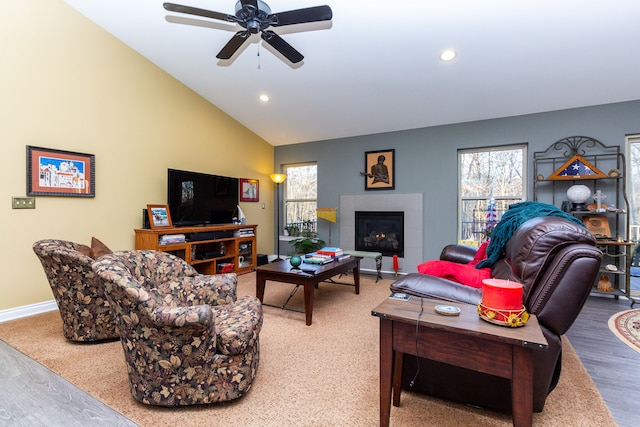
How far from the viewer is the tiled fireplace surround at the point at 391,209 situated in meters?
4.90

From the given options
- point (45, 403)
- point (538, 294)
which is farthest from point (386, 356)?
point (45, 403)

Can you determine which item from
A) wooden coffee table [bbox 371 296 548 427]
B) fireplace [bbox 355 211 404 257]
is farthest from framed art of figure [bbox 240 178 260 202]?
wooden coffee table [bbox 371 296 548 427]

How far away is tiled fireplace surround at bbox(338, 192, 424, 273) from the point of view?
490 cm

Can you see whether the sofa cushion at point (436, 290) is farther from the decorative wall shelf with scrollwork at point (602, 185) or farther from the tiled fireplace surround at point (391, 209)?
the tiled fireplace surround at point (391, 209)

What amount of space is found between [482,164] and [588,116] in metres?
1.31

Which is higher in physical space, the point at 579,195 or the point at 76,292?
the point at 579,195

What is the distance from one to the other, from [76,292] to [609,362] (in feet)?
12.8

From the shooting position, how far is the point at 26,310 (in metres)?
3.05

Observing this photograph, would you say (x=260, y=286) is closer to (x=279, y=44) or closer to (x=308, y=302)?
(x=308, y=302)

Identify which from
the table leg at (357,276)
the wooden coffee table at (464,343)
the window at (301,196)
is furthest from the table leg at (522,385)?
the window at (301,196)

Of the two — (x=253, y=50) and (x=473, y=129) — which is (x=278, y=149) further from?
(x=473, y=129)

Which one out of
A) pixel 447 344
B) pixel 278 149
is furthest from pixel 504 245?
pixel 278 149

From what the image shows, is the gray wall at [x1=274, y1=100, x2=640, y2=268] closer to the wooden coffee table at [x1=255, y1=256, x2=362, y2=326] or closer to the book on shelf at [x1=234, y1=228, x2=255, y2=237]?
the book on shelf at [x1=234, y1=228, x2=255, y2=237]

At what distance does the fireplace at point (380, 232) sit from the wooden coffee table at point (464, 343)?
144 inches
